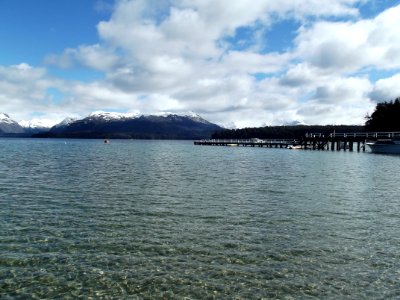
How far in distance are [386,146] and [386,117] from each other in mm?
37655

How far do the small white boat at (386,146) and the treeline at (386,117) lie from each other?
27.1m

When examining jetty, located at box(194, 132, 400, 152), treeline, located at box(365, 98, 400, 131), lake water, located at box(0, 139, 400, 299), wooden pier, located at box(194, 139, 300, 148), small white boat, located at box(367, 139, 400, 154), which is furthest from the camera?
wooden pier, located at box(194, 139, 300, 148)

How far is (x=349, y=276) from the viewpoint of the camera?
A: 1343cm

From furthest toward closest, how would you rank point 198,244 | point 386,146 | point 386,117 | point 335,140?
1. point 386,117
2. point 335,140
3. point 386,146
4. point 198,244

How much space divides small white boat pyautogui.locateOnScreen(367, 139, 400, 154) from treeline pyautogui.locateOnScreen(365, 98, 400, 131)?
27.1 metres

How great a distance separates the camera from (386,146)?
98.1 m

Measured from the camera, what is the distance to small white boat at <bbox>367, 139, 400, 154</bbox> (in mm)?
94731

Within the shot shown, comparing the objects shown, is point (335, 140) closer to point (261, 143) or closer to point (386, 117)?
point (386, 117)

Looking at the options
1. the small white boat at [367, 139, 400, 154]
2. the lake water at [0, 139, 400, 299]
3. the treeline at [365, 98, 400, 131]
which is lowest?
the lake water at [0, 139, 400, 299]

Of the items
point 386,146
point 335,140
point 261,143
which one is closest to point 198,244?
point 386,146

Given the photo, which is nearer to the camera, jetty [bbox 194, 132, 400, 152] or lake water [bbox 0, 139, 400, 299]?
lake water [bbox 0, 139, 400, 299]

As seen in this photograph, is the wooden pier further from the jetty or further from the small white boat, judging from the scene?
the small white boat

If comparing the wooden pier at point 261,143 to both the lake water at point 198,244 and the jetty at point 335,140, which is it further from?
the lake water at point 198,244

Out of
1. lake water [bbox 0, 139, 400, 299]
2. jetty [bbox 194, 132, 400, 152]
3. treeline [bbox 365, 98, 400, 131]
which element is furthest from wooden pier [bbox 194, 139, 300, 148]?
lake water [bbox 0, 139, 400, 299]
